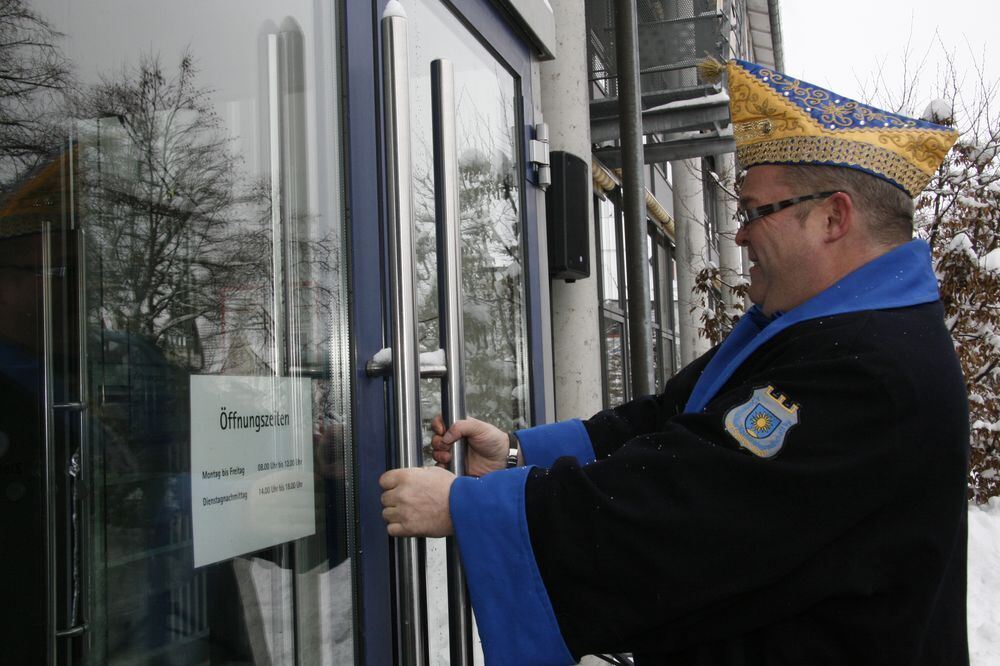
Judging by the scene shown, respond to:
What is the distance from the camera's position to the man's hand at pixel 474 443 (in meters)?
1.55

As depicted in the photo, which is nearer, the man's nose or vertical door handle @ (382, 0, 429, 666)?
vertical door handle @ (382, 0, 429, 666)

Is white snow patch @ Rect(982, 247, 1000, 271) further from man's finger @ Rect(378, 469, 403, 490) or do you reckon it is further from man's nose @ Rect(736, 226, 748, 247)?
man's finger @ Rect(378, 469, 403, 490)

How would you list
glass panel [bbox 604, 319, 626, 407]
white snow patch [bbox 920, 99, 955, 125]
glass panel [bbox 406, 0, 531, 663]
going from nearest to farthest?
glass panel [bbox 406, 0, 531, 663]
white snow patch [bbox 920, 99, 955, 125]
glass panel [bbox 604, 319, 626, 407]

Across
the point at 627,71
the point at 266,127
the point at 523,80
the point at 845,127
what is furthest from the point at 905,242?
the point at 627,71

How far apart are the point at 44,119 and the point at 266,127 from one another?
505 millimetres

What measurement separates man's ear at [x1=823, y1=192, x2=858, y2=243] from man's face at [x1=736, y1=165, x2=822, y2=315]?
0.07 ft

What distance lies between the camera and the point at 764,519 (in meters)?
1.30

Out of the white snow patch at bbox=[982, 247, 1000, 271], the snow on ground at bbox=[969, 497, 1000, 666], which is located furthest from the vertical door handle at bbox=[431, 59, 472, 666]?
the white snow patch at bbox=[982, 247, 1000, 271]

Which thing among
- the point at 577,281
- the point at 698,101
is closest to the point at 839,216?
the point at 577,281

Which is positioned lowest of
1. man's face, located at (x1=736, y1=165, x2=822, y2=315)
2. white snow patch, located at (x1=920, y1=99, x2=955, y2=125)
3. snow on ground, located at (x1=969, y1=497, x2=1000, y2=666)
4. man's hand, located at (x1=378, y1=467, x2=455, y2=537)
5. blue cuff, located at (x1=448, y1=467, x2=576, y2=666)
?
snow on ground, located at (x1=969, y1=497, x2=1000, y2=666)

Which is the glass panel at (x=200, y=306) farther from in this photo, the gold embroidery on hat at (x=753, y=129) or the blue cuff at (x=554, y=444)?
the gold embroidery on hat at (x=753, y=129)

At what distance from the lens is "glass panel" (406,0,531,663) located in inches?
88.7

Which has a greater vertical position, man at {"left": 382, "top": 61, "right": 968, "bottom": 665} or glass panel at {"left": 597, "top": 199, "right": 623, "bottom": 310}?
glass panel at {"left": 597, "top": 199, "right": 623, "bottom": 310}

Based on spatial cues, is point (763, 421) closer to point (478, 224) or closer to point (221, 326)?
point (221, 326)
